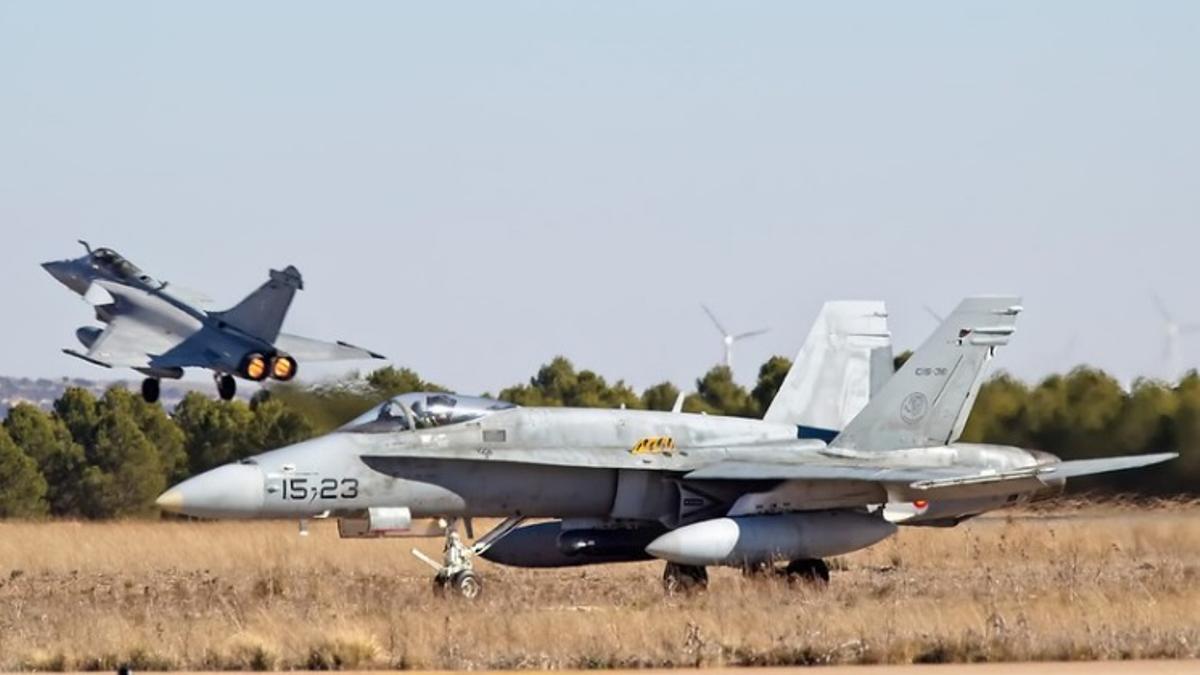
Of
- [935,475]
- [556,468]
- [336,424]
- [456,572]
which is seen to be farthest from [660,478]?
[336,424]

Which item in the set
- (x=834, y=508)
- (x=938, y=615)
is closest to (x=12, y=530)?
(x=834, y=508)

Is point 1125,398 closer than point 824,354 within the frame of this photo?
No

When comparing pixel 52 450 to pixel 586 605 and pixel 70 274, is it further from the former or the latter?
pixel 586 605

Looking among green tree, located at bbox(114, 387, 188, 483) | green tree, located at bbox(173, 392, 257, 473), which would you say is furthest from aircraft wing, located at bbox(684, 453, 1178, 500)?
green tree, located at bbox(114, 387, 188, 483)

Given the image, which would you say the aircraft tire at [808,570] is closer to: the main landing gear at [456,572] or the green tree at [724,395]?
the main landing gear at [456,572]

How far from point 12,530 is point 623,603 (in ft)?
42.3

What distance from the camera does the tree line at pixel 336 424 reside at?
90.0 ft

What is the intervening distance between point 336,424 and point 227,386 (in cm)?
763

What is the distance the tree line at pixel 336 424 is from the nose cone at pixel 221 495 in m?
3.44

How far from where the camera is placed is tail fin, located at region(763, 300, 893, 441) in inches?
902

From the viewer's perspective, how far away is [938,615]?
52.4 ft

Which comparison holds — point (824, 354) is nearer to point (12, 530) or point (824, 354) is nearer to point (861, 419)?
point (861, 419)

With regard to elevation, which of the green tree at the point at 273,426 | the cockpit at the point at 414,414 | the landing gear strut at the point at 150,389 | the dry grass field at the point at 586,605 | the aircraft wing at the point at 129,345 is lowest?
the dry grass field at the point at 586,605

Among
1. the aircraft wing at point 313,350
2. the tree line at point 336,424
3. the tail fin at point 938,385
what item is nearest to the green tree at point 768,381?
the tree line at point 336,424
